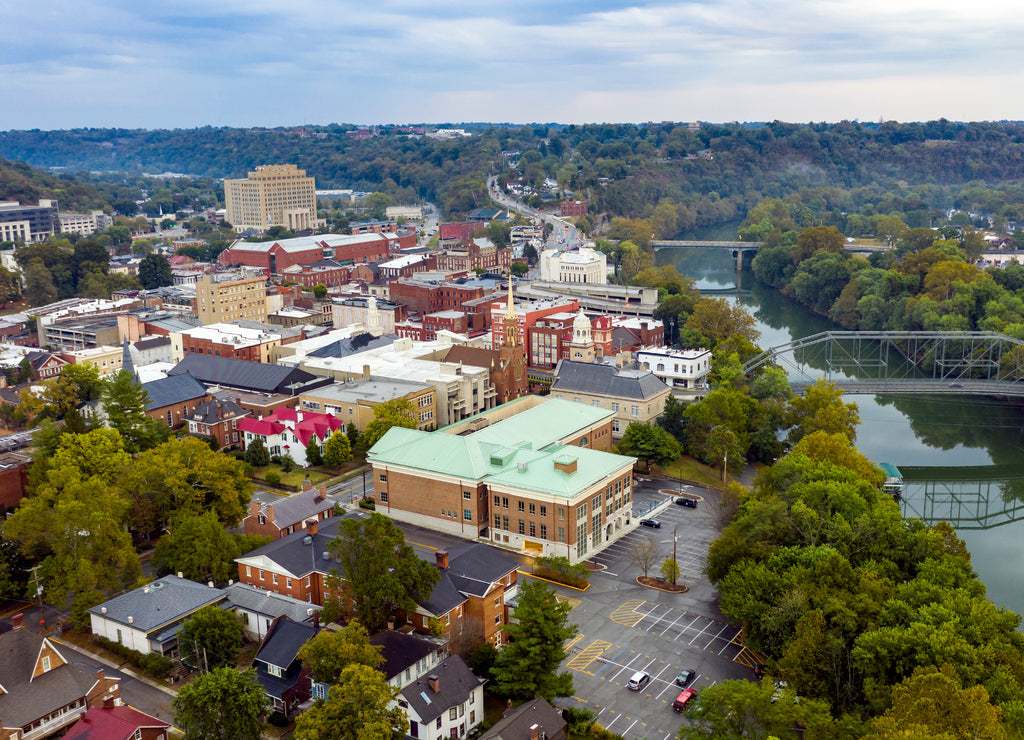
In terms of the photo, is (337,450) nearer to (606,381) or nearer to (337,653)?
(606,381)

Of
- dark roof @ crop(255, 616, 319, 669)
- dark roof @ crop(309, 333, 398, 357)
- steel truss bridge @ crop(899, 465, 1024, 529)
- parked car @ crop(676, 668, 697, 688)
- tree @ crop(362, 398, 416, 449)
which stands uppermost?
dark roof @ crop(309, 333, 398, 357)

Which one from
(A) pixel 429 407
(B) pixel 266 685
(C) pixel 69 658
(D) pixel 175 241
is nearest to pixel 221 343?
(A) pixel 429 407

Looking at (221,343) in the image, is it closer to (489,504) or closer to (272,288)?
(272,288)

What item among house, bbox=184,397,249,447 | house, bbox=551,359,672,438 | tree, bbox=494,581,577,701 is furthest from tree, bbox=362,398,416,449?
tree, bbox=494,581,577,701

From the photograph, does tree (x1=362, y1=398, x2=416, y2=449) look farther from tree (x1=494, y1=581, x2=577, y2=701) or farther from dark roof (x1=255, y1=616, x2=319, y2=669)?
tree (x1=494, y1=581, x2=577, y2=701)

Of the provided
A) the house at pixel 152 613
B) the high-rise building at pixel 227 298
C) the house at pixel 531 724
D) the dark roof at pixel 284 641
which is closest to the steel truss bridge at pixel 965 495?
the house at pixel 531 724

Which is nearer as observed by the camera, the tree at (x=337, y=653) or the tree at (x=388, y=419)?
the tree at (x=337, y=653)

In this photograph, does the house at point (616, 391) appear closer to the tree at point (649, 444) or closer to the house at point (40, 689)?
the tree at point (649, 444)
